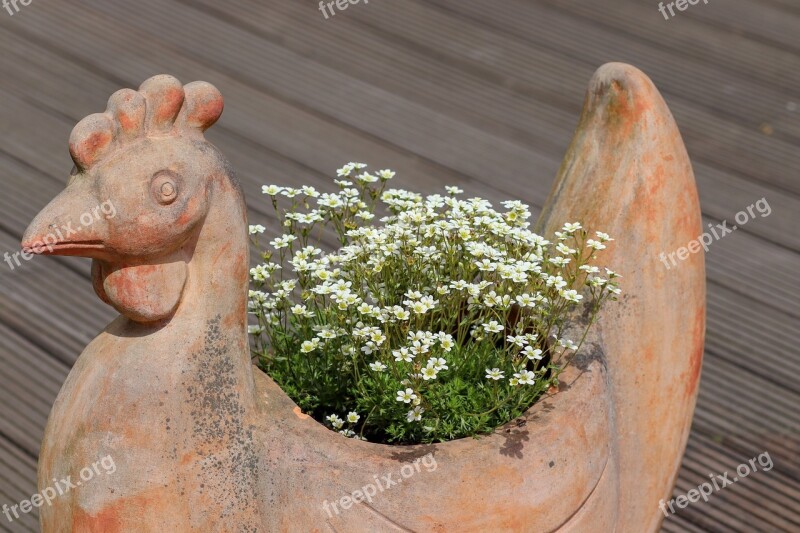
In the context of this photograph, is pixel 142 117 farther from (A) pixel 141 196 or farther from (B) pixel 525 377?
(B) pixel 525 377

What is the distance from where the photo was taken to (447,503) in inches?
54.7

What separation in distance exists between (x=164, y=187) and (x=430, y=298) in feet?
1.35

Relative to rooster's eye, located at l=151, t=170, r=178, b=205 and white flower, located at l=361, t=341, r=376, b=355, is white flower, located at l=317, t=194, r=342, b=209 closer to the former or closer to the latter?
white flower, located at l=361, t=341, r=376, b=355

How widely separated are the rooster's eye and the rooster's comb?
7 centimetres

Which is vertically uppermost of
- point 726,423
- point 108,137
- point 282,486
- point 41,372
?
point 108,137

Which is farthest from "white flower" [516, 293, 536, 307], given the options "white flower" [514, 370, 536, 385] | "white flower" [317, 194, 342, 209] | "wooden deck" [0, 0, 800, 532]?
"wooden deck" [0, 0, 800, 532]

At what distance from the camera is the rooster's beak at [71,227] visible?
50.5 inches

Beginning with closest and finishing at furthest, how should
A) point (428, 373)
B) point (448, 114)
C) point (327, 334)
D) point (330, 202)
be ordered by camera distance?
point (428, 373) → point (327, 334) → point (330, 202) → point (448, 114)

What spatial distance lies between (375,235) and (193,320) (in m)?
0.34

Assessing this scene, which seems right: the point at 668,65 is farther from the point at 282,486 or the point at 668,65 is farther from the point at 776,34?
the point at 282,486

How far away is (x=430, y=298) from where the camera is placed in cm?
151

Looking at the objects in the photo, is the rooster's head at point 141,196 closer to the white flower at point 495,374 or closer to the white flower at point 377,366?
the white flower at point 377,366

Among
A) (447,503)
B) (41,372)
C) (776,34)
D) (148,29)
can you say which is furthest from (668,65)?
(447,503)

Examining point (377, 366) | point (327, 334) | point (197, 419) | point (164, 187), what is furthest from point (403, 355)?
point (164, 187)
